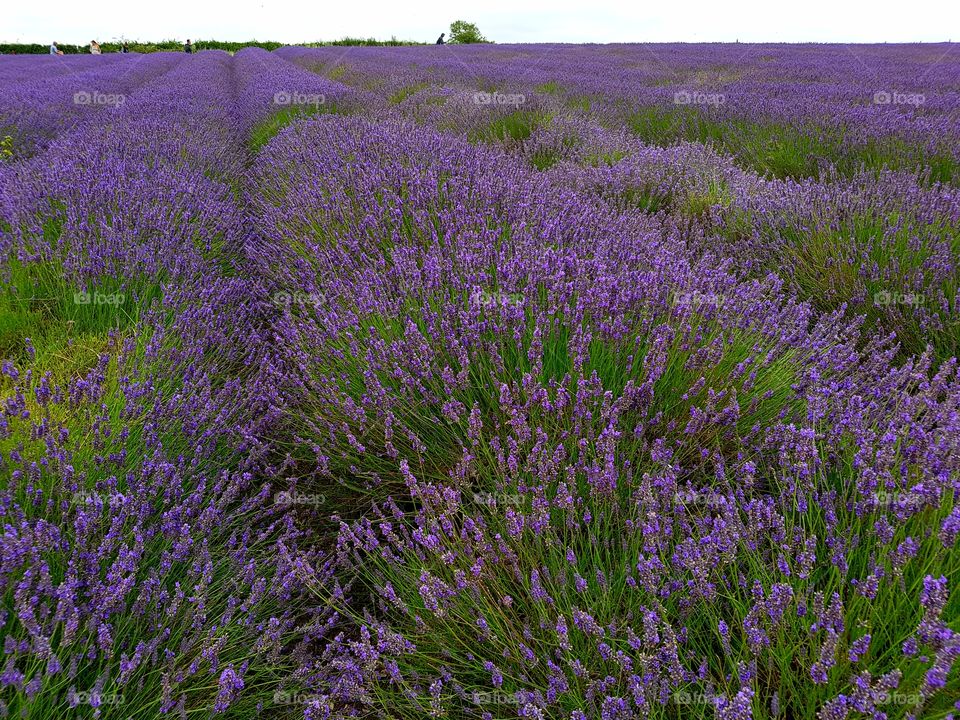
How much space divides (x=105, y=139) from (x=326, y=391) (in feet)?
14.4

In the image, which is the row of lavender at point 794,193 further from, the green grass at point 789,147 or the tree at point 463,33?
the tree at point 463,33

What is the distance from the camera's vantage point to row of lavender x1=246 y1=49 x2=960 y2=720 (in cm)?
108

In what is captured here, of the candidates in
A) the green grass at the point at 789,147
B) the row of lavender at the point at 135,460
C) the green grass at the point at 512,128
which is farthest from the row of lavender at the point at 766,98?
the row of lavender at the point at 135,460

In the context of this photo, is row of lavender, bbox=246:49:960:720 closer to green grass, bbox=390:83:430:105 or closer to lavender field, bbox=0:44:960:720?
lavender field, bbox=0:44:960:720

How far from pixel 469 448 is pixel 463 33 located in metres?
36.8

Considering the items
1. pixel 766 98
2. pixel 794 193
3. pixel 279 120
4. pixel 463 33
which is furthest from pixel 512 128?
pixel 463 33

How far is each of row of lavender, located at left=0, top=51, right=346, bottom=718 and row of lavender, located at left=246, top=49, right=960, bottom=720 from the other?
0.62 ft

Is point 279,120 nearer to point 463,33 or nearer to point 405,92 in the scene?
point 405,92

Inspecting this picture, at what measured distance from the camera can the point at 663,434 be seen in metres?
1.83

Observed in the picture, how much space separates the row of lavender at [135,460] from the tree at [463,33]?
33.9 meters

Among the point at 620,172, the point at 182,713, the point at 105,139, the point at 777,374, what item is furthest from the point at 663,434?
the point at 105,139

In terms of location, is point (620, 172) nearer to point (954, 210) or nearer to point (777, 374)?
point (954, 210)

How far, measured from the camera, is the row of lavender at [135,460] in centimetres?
120

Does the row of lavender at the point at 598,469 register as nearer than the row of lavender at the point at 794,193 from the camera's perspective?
Yes
